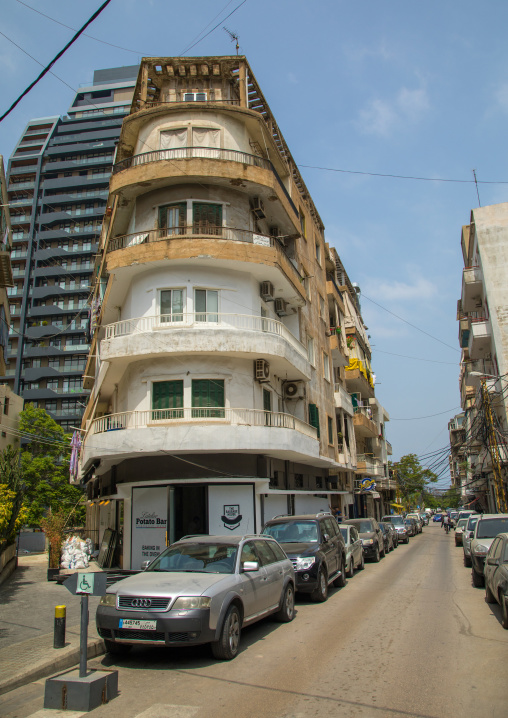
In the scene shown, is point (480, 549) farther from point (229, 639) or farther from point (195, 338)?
point (195, 338)

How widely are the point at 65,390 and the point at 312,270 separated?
4638cm

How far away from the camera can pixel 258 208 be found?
71.4 ft

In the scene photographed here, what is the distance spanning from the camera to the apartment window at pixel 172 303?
62.5 feet

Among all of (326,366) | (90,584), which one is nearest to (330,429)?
(326,366)

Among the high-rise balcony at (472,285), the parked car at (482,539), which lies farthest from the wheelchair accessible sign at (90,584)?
the high-rise balcony at (472,285)

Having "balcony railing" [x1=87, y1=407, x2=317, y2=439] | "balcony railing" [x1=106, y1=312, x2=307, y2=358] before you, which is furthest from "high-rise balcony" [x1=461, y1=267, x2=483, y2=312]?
"balcony railing" [x1=87, y1=407, x2=317, y2=439]

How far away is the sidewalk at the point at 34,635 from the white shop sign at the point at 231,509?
511cm

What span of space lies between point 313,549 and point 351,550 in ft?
17.7

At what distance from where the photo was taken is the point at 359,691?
5.74 m

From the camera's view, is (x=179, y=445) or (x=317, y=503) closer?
(x=179, y=445)

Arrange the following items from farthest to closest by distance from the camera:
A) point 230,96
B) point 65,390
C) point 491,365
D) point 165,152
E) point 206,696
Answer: point 65,390, point 491,365, point 230,96, point 165,152, point 206,696

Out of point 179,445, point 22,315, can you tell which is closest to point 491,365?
point 179,445

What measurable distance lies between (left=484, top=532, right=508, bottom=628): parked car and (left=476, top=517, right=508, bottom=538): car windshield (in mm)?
3703

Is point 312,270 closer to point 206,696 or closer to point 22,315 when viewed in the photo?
point 206,696
